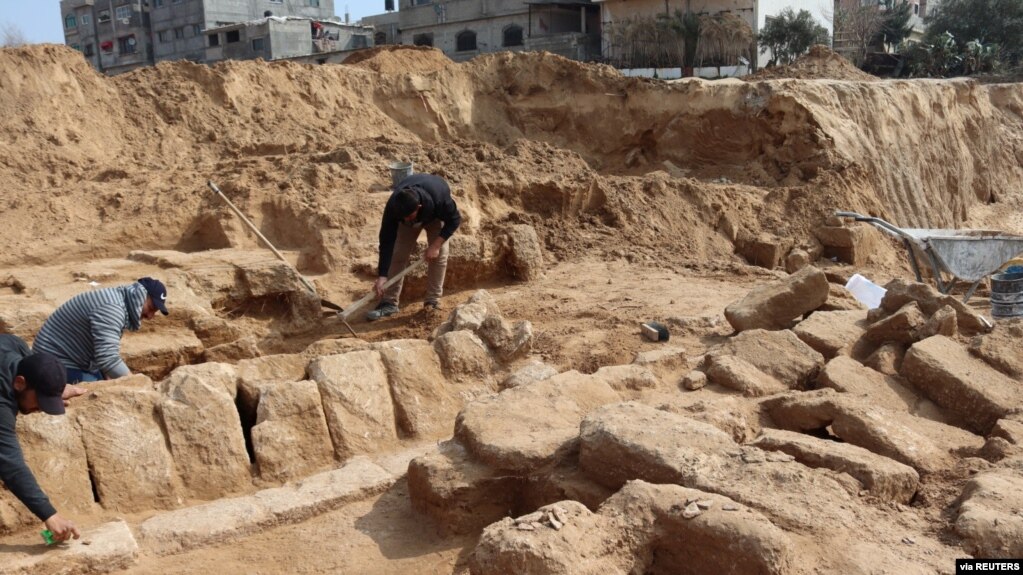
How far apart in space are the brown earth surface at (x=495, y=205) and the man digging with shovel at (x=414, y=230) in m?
0.23

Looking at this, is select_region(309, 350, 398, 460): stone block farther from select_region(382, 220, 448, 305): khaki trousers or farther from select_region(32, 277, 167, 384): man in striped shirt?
select_region(382, 220, 448, 305): khaki trousers

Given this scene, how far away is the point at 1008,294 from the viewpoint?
5781mm

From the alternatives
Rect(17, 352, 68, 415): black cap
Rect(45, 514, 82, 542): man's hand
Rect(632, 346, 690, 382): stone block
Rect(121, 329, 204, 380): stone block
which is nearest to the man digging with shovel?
Rect(121, 329, 204, 380): stone block

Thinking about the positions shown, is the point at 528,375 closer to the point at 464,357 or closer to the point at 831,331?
the point at 464,357

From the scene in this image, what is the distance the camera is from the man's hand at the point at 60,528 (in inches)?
123

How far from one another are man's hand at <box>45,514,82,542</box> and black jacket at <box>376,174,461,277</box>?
3450mm

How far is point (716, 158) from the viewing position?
13.6 metres

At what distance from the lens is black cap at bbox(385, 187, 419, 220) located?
244 inches

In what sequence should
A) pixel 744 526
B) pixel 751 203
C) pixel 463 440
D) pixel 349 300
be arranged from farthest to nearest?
1. pixel 751 203
2. pixel 349 300
3. pixel 463 440
4. pixel 744 526

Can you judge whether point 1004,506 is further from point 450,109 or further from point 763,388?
point 450,109

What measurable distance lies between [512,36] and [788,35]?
1055 centimetres

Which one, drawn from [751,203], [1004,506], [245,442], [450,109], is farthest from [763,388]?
[450,109]

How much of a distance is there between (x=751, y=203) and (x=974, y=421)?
7.37 metres

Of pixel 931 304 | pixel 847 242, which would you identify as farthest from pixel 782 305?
pixel 847 242
